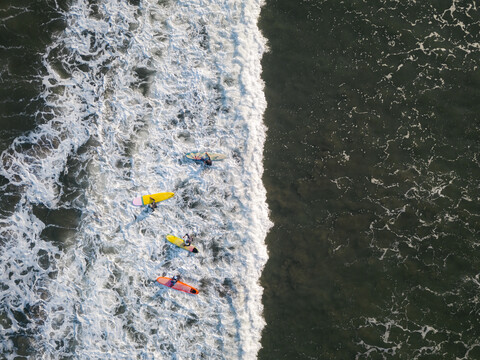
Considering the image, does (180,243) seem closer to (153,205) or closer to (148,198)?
(153,205)

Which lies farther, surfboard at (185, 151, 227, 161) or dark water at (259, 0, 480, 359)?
surfboard at (185, 151, 227, 161)

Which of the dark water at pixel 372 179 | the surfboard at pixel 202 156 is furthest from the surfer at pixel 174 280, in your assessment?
the surfboard at pixel 202 156

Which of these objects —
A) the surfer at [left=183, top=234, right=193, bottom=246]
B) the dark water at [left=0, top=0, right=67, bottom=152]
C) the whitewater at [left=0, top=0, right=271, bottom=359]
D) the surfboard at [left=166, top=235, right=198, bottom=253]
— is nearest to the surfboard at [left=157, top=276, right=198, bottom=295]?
the whitewater at [left=0, top=0, right=271, bottom=359]

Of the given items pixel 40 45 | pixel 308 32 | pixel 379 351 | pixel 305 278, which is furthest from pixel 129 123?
pixel 379 351

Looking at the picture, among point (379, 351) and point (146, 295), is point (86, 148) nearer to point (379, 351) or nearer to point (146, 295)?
point (146, 295)

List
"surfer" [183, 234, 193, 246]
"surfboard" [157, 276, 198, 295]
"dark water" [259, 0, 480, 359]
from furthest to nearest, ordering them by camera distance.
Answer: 1. "surfer" [183, 234, 193, 246]
2. "surfboard" [157, 276, 198, 295]
3. "dark water" [259, 0, 480, 359]

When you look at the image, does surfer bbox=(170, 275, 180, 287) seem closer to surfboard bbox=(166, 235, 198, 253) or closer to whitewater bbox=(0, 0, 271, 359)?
whitewater bbox=(0, 0, 271, 359)
